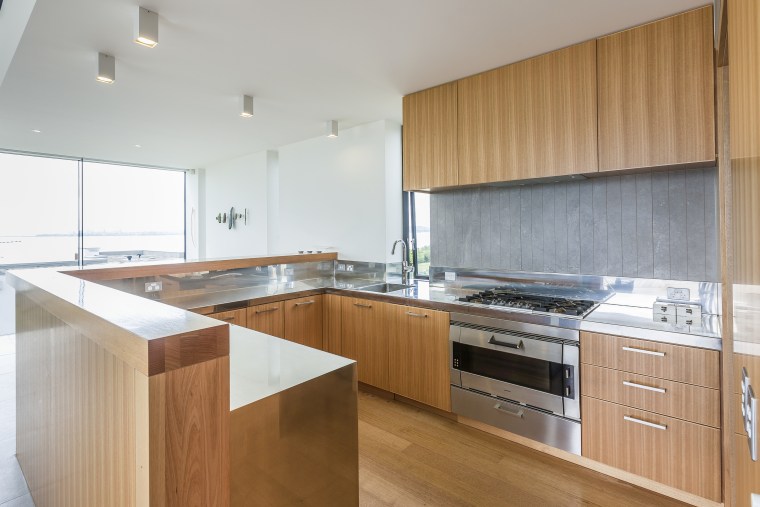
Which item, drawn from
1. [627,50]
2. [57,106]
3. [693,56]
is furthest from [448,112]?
[57,106]

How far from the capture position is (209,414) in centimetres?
73

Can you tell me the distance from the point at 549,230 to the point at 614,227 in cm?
41

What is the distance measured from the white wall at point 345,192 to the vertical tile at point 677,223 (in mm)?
2229

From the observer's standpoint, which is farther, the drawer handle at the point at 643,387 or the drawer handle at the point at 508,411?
the drawer handle at the point at 508,411

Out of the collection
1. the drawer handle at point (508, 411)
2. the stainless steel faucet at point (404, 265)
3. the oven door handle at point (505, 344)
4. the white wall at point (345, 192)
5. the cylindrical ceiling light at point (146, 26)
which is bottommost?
the drawer handle at point (508, 411)

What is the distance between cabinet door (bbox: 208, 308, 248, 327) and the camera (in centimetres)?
271

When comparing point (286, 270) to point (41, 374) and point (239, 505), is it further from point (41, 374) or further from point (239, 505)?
point (239, 505)

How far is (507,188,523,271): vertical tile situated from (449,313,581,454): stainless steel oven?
72 centimetres

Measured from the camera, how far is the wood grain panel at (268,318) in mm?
2903

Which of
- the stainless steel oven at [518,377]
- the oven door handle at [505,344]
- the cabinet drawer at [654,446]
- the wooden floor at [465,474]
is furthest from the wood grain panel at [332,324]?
the cabinet drawer at [654,446]

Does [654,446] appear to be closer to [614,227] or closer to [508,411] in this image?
[508,411]

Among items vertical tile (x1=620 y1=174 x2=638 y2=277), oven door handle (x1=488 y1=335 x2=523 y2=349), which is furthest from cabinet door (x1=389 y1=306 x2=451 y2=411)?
vertical tile (x1=620 y1=174 x2=638 y2=277)

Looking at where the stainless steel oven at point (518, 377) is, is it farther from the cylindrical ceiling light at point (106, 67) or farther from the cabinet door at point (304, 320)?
the cylindrical ceiling light at point (106, 67)

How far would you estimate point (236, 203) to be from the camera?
5.75 meters
